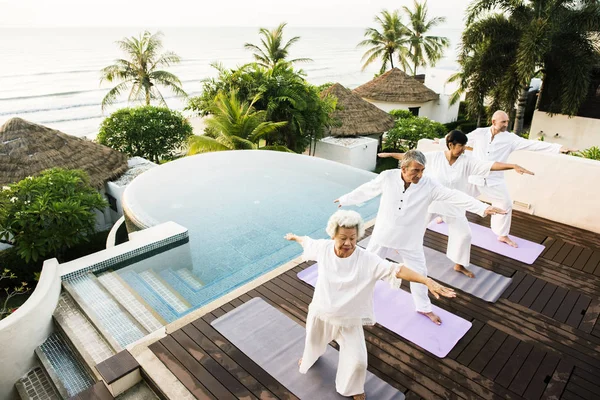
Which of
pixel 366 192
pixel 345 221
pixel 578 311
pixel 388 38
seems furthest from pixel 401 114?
pixel 345 221

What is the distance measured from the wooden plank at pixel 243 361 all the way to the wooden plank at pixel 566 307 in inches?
101

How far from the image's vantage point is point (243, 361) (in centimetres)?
306

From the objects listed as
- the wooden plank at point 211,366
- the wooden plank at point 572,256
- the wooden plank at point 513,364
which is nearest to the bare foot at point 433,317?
the wooden plank at point 513,364

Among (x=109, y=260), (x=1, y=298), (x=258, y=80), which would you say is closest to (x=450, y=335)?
(x=109, y=260)

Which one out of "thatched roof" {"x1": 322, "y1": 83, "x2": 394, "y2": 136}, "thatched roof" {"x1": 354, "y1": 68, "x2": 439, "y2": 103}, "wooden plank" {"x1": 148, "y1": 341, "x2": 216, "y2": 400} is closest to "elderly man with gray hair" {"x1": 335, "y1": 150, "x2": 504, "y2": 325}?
"wooden plank" {"x1": 148, "y1": 341, "x2": 216, "y2": 400}

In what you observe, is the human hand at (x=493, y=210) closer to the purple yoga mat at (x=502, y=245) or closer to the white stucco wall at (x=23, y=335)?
the purple yoga mat at (x=502, y=245)

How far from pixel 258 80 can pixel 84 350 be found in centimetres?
984

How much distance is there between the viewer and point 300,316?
3.57m

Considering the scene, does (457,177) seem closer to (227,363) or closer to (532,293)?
(532,293)

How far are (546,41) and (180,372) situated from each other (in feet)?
44.4

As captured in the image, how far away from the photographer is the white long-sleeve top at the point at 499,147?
4570 millimetres

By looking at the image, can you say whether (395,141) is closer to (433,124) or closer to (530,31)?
(433,124)

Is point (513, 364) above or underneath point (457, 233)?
underneath

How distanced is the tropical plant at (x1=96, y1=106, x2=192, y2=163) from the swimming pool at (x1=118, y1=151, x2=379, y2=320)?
4944mm
